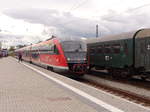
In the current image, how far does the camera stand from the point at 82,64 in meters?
15.6

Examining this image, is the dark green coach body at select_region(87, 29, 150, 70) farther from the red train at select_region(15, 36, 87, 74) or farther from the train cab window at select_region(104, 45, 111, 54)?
the red train at select_region(15, 36, 87, 74)

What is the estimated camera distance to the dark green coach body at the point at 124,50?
516 inches

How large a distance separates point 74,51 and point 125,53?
3389 mm

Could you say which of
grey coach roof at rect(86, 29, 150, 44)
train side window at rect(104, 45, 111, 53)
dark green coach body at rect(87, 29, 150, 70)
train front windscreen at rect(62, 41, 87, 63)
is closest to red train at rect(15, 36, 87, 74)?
train front windscreen at rect(62, 41, 87, 63)

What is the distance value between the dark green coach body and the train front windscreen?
1904 millimetres

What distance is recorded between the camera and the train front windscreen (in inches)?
605

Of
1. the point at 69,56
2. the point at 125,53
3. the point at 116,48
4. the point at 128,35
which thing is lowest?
the point at 69,56

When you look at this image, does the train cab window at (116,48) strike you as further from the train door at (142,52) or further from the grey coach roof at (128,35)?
the train door at (142,52)

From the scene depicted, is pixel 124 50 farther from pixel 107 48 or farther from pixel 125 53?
pixel 107 48

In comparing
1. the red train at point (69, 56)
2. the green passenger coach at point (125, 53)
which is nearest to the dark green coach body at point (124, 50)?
the green passenger coach at point (125, 53)

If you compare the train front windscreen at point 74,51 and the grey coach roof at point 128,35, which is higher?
the grey coach roof at point 128,35

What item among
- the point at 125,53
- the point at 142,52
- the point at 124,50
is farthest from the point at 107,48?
the point at 142,52

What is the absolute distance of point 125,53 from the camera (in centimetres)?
1449

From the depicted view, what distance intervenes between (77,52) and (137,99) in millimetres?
6833
